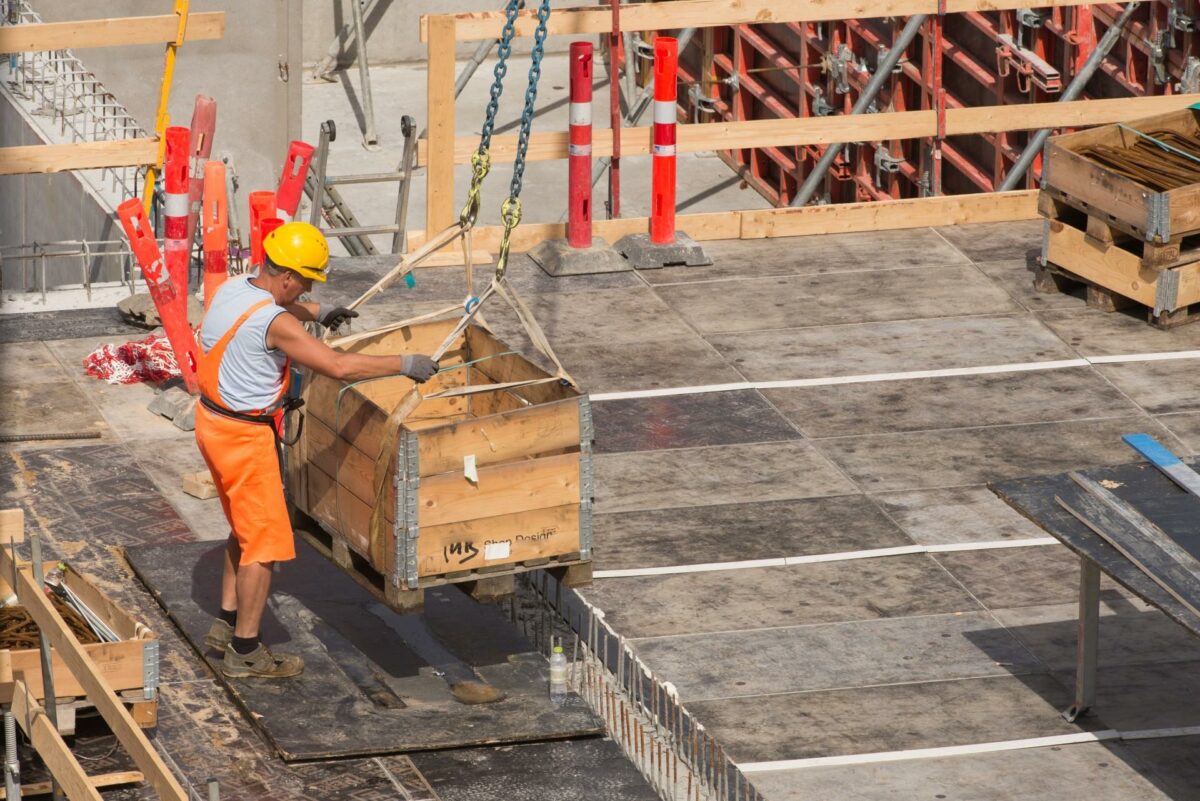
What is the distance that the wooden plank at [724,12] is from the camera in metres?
15.8

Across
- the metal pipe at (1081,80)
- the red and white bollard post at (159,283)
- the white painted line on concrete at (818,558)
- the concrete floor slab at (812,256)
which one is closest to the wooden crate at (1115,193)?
the concrete floor slab at (812,256)

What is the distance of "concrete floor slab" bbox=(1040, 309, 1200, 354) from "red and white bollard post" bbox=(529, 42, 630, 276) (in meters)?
3.05

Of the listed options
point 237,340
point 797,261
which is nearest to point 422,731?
point 237,340

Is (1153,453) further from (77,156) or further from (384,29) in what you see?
(384,29)

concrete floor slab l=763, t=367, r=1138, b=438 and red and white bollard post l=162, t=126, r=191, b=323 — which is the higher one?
red and white bollard post l=162, t=126, r=191, b=323

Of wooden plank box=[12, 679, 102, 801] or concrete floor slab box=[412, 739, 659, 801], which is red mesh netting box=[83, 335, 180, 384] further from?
wooden plank box=[12, 679, 102, 801]

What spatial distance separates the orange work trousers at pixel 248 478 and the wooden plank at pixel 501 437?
33.6 inches

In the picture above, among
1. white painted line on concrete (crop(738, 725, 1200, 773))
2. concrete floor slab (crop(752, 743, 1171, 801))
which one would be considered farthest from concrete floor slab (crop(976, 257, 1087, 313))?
concrete floor slab (crop(752, 743, 1171, 801))

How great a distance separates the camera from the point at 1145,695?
10195mm

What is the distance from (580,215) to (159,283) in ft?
10.7

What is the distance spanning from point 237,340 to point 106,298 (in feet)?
18.8

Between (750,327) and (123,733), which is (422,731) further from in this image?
(750,327)

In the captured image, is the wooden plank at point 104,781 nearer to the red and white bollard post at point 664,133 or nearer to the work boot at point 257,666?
the work boot at point 257,666

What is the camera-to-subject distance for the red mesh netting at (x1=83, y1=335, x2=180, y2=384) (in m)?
13.9
